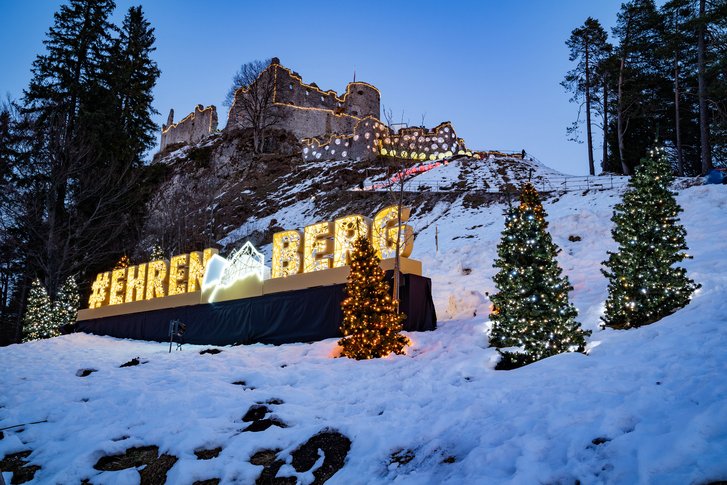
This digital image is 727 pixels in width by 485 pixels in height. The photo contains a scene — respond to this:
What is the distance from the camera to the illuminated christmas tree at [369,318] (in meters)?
11.8

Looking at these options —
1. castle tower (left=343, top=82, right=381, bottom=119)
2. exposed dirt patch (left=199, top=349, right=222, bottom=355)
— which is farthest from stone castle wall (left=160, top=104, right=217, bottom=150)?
exposed dirt patch (left=199, top=349, right=222, bottom=355)

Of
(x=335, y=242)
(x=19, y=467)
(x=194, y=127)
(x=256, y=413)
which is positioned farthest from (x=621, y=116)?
(x=194, y=127)

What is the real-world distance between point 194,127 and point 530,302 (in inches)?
3764

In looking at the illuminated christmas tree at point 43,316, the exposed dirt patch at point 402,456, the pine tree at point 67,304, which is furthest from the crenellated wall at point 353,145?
the exposed dirt patch at point 402,456

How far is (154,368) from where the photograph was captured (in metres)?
12.6

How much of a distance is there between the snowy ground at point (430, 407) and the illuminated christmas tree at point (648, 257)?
64 centimetres

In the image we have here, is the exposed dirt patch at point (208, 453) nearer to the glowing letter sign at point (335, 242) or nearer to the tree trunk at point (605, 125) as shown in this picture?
the glowing letter sign at point (335, 242)

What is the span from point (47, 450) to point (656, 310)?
12194 millimetres

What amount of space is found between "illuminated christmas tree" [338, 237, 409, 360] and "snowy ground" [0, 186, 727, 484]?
602mm

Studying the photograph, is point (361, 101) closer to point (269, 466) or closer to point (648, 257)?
point (648, 257)

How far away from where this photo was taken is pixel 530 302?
10.3 m

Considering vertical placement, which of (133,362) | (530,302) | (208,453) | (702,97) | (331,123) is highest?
(331,123)

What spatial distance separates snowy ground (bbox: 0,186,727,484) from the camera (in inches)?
181

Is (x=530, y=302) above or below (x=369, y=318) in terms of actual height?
above
